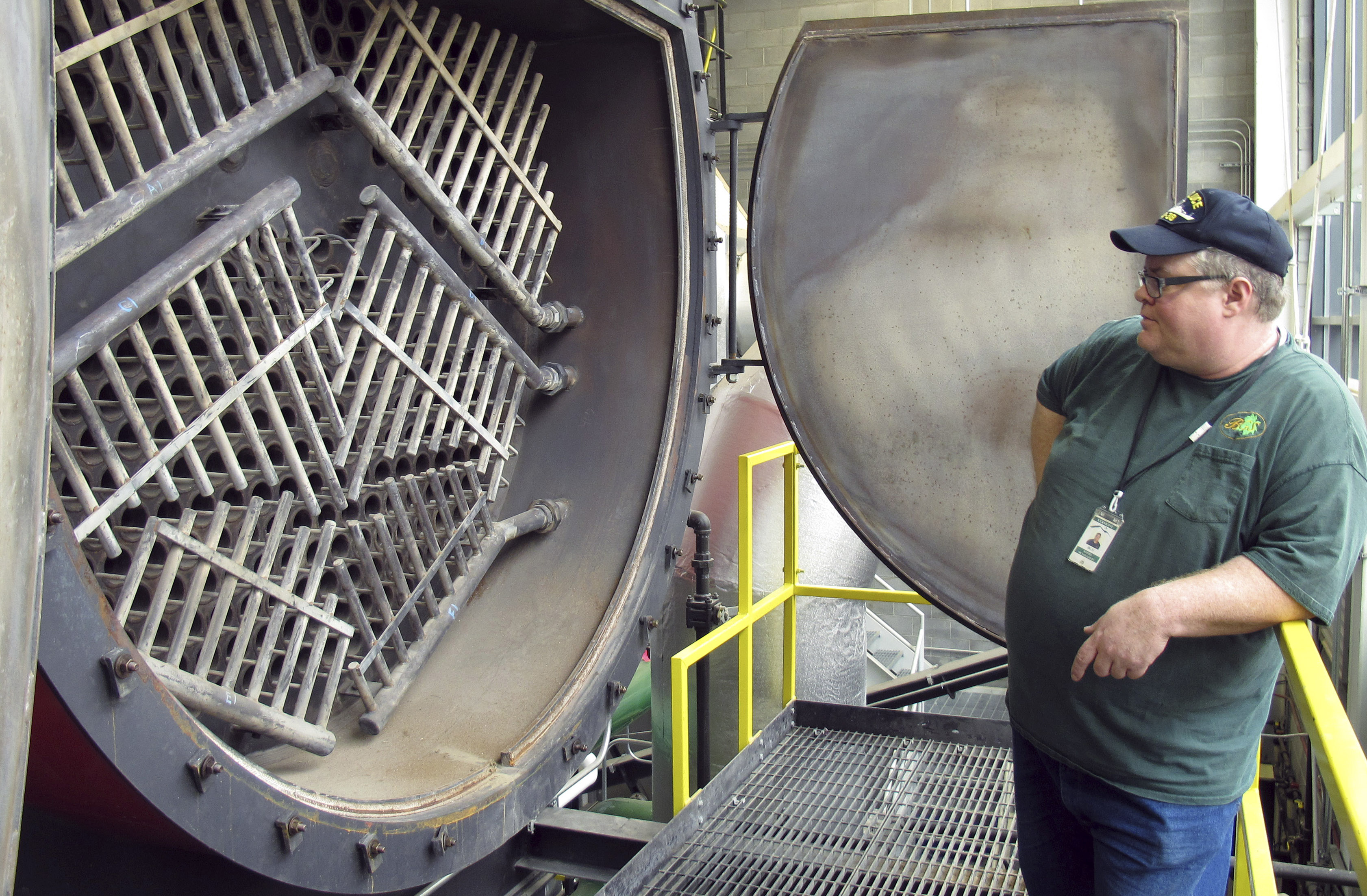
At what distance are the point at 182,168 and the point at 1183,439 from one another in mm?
1900

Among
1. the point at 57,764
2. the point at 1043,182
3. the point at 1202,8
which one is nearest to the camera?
the point at 57,764

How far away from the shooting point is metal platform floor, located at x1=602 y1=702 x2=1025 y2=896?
2742 mm

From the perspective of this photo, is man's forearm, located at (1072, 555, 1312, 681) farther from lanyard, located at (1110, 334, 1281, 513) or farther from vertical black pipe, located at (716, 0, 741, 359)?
vertical black pipe, located at (716, 0, 741, 359)

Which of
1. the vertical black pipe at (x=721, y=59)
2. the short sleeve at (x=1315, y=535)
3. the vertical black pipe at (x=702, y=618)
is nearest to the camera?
the short sleeve at (x=1315, y=535)

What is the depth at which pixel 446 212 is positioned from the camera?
2957mm

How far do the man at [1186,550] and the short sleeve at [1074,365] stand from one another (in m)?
0.16

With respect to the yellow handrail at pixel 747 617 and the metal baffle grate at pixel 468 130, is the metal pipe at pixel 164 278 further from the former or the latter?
the yellow handrail at pixel 747 617

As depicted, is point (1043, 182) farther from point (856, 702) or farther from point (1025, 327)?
point (856, 702)

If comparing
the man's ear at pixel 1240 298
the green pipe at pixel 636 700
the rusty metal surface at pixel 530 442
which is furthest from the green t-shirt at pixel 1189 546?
the green pipe at pixel 636 700

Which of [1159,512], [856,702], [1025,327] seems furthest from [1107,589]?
[856,702]

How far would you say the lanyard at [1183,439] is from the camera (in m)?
1.76

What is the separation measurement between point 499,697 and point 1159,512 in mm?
1943

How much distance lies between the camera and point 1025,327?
278 centimetres

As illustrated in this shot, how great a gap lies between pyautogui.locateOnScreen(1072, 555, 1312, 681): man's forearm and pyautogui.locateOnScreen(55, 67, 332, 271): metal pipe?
1792 millimetres
